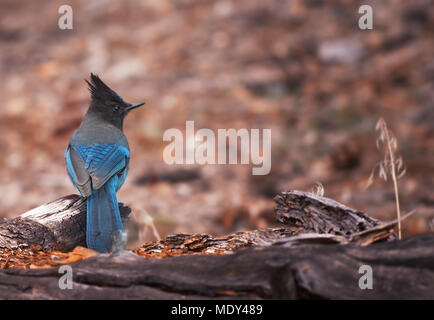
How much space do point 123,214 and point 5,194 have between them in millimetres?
2723

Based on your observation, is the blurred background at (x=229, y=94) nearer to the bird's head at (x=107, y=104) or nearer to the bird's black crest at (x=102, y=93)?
the bird's head at (x=107, y=104)

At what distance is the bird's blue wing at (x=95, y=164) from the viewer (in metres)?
3.16

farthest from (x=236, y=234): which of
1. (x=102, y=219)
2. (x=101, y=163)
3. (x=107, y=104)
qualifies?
(x=107, y=104)

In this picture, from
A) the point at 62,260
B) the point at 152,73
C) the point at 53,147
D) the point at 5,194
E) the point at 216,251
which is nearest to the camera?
the point at 62,260

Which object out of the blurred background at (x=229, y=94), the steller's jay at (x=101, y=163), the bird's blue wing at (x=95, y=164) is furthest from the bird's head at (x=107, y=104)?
the blurred background at (x=229, y=94)

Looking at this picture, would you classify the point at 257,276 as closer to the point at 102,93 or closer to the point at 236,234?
the point at 236,234

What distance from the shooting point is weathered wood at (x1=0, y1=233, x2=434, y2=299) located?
69.6 inches

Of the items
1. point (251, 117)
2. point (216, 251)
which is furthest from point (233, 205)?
point (216, 251)

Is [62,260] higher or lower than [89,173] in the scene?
lower

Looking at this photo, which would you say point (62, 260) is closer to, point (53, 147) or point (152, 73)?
point (53, 147)

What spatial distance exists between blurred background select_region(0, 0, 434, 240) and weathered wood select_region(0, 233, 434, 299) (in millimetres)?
2509

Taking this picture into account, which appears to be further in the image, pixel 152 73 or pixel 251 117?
pixel 152 73

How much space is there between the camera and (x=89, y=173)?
3227 millimetres

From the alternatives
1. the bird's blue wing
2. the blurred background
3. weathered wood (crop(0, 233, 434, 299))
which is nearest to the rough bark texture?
weathered wood (crop(0, 233, 434, 299))
